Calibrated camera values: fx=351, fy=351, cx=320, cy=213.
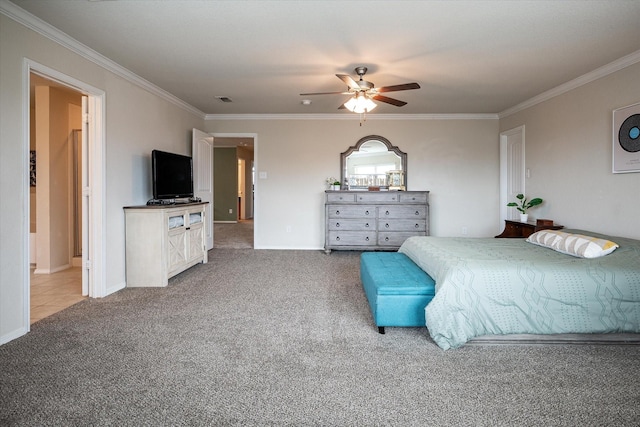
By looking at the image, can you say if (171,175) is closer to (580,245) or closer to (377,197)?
(377,197)

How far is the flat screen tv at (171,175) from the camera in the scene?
4262mm

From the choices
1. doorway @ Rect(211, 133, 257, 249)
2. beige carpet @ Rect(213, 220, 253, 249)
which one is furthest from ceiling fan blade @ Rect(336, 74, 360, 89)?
doorway @ Rect(211, 133, 257, 249)

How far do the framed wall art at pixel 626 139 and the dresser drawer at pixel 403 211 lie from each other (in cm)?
261

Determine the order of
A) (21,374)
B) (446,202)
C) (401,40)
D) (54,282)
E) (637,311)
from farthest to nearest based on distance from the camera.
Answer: (446,202), (54,282), (401,40), (637,311), (21,374)

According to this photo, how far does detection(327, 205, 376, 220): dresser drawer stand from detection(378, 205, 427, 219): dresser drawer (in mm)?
151

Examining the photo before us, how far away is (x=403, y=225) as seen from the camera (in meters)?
5.85

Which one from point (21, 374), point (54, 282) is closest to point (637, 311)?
point (21, 374)

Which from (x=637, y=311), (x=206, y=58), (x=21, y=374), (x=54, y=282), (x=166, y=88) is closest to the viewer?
(x=21, y=374)

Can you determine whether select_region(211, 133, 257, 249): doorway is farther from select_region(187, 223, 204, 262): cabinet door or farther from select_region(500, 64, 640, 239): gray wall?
select_region(500, 64, 640, 239): gray wall

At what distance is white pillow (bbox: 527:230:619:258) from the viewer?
8.91 ft

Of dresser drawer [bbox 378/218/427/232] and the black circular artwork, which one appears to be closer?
the black circular artwork

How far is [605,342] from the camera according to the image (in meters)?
2.48

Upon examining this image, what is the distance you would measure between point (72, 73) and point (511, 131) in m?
6.10

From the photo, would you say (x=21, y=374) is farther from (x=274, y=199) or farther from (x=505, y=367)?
(x=274, y=199)
